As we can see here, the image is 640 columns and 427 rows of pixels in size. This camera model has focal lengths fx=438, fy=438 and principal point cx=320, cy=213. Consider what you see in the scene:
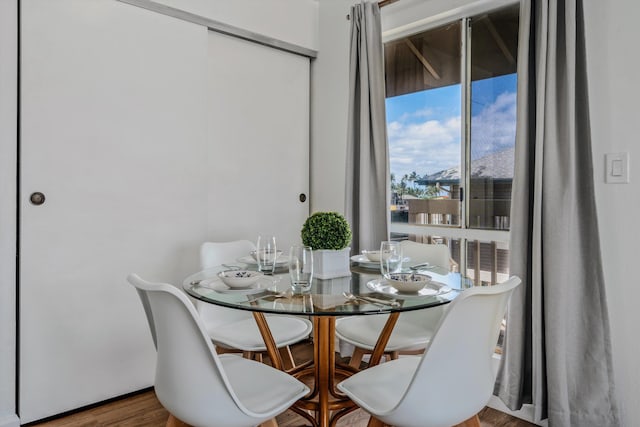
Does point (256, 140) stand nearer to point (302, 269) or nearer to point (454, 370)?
point (302, 269)

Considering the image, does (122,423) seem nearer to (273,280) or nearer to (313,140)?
(273,280)

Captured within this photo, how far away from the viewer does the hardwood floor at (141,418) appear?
2180 millimetres

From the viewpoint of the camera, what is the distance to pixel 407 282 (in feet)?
5.17

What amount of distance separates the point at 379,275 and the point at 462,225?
0.97m

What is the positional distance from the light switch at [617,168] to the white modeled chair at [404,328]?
826mm

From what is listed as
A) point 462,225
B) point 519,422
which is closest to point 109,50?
point 462,225

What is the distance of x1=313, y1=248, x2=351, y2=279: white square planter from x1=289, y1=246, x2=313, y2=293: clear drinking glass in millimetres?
150

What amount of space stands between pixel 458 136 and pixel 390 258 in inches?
49.4

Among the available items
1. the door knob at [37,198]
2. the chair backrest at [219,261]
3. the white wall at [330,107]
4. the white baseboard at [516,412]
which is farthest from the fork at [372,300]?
the white wall at [330,107]

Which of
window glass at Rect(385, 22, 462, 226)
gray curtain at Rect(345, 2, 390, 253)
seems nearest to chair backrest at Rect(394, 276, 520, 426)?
window glass at Rect(385, 22, 462, 226)

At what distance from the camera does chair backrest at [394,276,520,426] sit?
4.06 feet

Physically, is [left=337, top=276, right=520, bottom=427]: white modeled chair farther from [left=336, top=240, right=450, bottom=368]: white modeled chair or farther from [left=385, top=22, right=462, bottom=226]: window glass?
[left=385, top=22, right=462, bottom=226]: window glass

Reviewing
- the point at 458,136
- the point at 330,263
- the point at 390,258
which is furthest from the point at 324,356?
the point at 458,136

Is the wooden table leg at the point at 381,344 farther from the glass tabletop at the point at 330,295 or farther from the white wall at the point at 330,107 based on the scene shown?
the white wall at the point at 330,107
